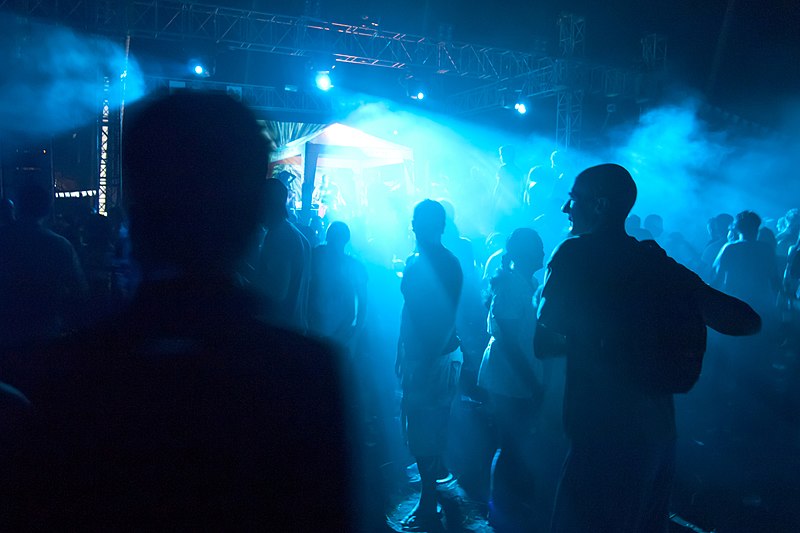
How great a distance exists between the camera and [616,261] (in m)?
2.52

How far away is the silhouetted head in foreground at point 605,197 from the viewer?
263cm

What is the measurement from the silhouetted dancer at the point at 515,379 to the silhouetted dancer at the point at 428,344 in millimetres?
349

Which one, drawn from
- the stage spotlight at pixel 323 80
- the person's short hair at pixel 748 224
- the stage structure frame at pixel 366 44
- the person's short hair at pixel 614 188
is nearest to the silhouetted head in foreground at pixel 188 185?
the person's short hair at pixel 614 188

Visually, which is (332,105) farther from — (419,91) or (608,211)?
(608,211)

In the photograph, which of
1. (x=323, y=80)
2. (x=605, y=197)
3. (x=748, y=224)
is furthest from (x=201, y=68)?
(x=605, y=197)

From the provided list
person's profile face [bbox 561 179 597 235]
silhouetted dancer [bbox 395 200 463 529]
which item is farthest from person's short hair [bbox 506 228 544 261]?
person's profile face [bbox 561 179 597 235]

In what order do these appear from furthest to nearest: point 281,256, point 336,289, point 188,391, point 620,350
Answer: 1. point 336,289
2. point 281,256
3. point 620,350
4. point 188,391

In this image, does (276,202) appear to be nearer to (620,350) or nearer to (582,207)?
(582,207)

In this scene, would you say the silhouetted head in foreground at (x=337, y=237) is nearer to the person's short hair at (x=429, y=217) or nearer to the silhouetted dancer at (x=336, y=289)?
the silhouetted dancer at (x=336, y=289)

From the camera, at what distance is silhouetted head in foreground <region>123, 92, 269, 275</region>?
1058 millimetres

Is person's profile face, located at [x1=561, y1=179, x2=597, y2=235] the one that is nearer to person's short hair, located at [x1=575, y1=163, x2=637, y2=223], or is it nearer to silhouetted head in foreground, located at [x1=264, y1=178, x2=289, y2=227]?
person's short hair, located at [x1=575, y1=163, x2=637, y2=223]

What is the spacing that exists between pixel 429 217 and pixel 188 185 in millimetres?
3273

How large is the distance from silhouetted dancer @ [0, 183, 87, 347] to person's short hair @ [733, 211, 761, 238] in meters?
7.19

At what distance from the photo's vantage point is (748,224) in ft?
23.2
